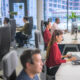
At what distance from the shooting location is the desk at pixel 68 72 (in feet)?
7.10

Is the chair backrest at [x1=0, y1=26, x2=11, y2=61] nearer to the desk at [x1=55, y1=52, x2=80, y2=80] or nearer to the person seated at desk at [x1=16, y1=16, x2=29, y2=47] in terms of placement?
the desk at [x1=55, y1=52, x2=80, y2=80]

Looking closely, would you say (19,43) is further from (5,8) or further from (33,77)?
(33,77)

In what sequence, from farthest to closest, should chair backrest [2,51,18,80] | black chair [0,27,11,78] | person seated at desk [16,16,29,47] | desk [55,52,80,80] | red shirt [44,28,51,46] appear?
person seated at desk [16,16,29,47]
red shirt [44,28,51,46]
black chair [0,27,11,78]
desk [55,52,80,80]
chair backrest [2,51,18,80]

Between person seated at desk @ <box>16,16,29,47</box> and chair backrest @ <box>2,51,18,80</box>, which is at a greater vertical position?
chair backrest @ <box>2,51,18,80</box>

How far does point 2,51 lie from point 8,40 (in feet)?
0.77

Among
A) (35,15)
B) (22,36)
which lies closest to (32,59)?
(22,36)

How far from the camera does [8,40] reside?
3.43m

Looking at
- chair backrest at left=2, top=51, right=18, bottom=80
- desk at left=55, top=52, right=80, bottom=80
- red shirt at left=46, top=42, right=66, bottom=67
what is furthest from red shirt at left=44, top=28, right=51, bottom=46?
chair backrest at left=2, top=51, right=18, bottom=80

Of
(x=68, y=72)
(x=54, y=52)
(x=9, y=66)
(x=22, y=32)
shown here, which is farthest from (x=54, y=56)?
(x=22, y=32)

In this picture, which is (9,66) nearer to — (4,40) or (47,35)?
(4,40)

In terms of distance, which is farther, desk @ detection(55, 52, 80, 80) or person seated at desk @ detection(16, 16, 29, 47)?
person seated at desk @ detection(16, 16, 29, 47)

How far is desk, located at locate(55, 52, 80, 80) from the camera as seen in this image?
85.2 inches

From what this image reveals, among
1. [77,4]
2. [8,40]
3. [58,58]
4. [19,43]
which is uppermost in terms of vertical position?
[77,4]

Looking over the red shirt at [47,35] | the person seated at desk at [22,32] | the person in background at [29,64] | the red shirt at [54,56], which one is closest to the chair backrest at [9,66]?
the person in background at [29,64]
